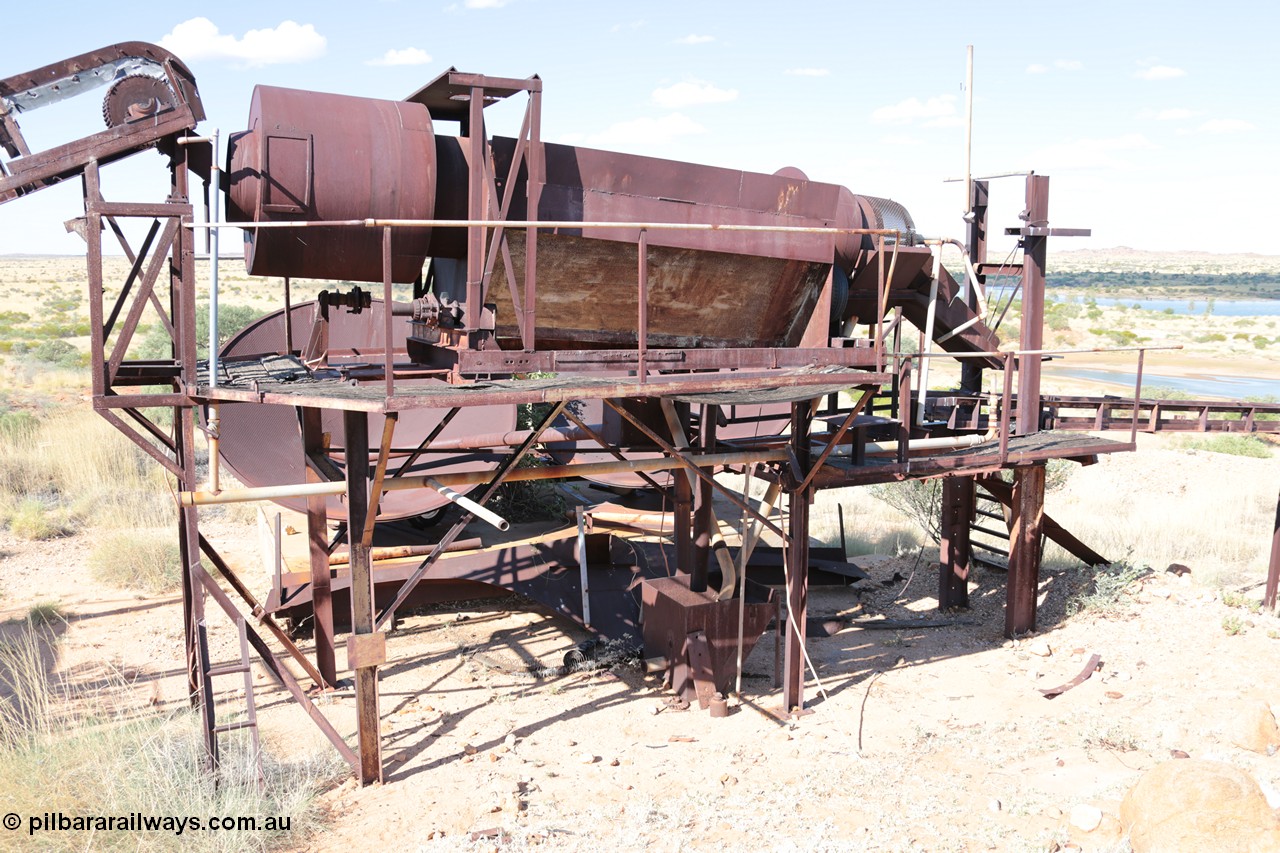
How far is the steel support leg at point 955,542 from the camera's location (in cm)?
1140

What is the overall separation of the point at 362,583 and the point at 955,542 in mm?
7198

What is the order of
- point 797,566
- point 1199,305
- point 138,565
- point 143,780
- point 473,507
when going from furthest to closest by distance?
point 1199,305
point 138,565
point 797,566
point 473,507
point 143,780

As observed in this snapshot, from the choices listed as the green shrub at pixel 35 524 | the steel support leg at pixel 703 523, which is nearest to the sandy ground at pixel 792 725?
the steel support leg at pixel 703 523

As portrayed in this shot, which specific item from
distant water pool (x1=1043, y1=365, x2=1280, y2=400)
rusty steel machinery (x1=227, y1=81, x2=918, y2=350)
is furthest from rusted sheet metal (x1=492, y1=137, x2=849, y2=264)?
distant water pool (x1=1043, y1=365, x2=1280, y2=400)

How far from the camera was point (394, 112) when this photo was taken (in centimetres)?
712

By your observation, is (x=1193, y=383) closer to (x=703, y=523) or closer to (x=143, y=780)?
(x=703, y=523)

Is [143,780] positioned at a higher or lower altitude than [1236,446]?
higher

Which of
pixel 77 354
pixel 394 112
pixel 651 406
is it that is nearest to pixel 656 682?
pixel 651 406

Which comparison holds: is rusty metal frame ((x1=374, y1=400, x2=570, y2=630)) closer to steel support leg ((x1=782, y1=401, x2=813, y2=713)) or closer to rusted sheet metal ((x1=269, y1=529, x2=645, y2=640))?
steel support leg ((x1=782, y1=401, x2=813, y2=713))

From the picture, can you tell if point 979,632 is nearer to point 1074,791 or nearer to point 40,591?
point 1074,791

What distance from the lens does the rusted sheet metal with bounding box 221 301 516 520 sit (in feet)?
35.3

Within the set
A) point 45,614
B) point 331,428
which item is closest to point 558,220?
point 331,428

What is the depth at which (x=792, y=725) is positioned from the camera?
340 inches

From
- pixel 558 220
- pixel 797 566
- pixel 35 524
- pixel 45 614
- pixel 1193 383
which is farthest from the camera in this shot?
pixel 1193 383
